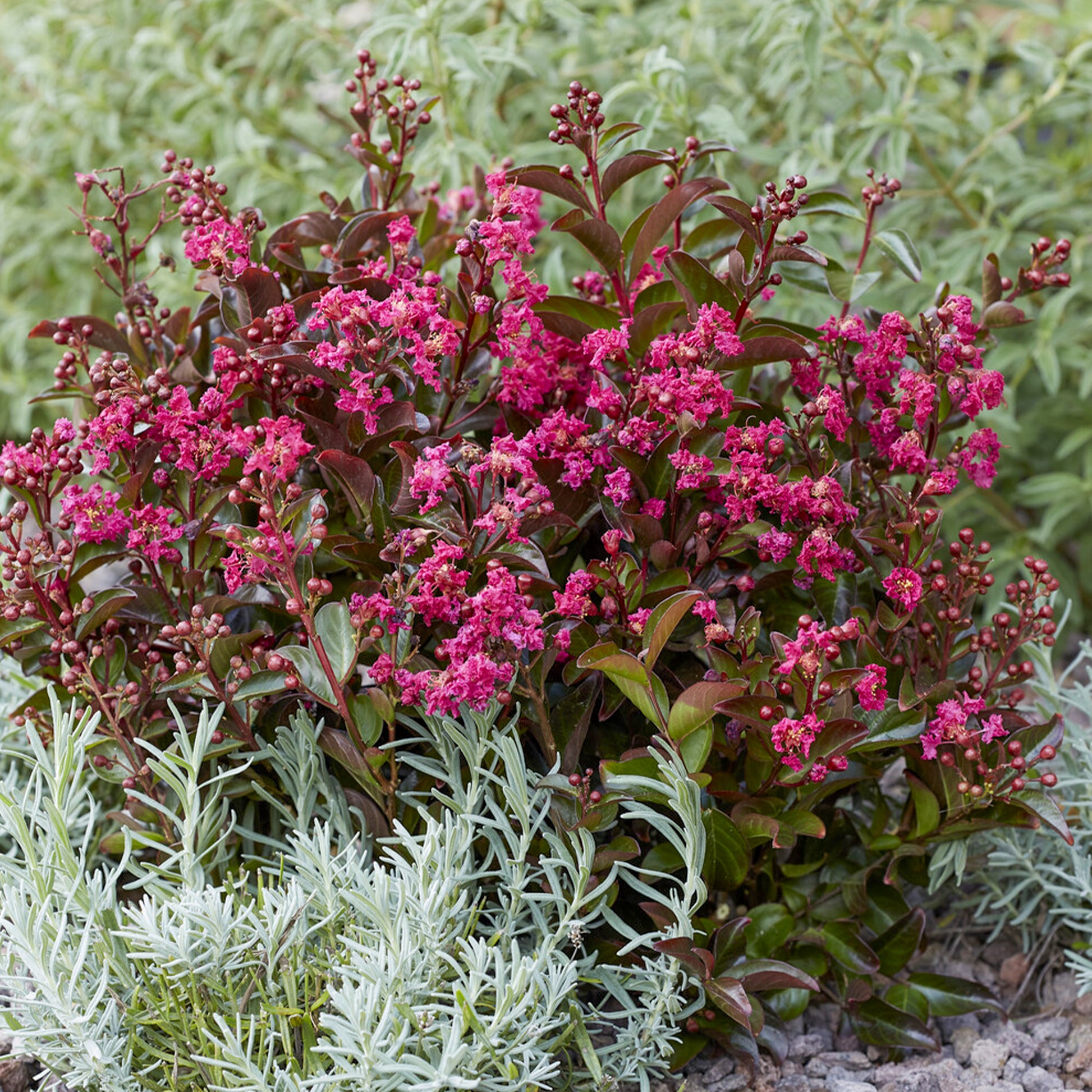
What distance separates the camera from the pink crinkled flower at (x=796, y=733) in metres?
1.29

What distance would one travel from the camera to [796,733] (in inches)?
51.0

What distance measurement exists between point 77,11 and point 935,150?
106 inches

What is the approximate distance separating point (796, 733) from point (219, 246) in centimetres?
98

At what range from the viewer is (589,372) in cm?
164

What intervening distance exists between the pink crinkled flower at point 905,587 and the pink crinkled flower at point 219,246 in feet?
3.13

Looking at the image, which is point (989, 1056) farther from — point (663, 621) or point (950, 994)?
point (663, 621)

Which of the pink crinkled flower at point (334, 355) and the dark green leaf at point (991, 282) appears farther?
the dark green leaf at point (991, 282)

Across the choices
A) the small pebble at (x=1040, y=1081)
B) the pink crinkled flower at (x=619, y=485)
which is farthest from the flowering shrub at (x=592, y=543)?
the small pebble at (x=1040, y=1081)

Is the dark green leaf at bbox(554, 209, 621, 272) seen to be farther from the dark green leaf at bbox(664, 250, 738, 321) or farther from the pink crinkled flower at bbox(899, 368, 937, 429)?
the pink crinkled flower at bbox(899, 368, 937, 429)

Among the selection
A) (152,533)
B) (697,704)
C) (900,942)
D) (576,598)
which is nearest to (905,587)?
(697,704)

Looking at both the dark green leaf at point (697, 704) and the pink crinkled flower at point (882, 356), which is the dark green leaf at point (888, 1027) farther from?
the pink crinkled flower at point (882, 356)

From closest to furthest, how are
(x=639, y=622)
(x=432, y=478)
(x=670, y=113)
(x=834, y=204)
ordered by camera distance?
(x=432, y=478) < (x=639, y=622) < (x=834, y=204) < (x=670, y=113)

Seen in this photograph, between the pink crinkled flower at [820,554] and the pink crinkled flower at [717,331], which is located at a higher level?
the pink crinkled flower at [717,331]

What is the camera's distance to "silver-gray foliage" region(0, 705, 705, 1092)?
4.03ft
